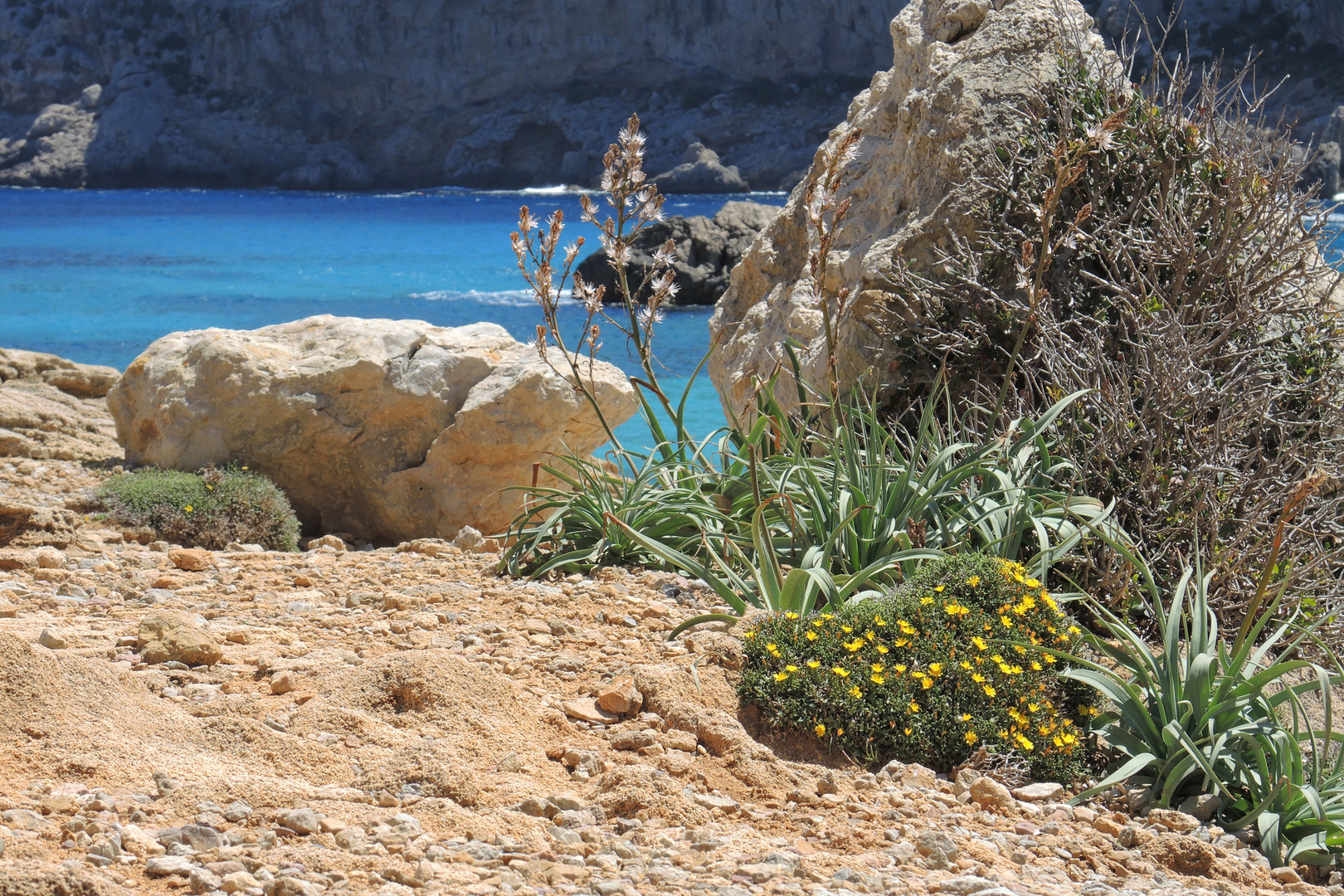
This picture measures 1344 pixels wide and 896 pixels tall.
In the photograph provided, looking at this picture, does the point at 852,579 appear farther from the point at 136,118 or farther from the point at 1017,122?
the point at 136,118

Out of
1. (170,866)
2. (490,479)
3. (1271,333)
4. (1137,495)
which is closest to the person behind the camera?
(170,866)

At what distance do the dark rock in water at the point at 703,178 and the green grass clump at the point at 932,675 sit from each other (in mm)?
66039

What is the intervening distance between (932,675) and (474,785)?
1.36 meters

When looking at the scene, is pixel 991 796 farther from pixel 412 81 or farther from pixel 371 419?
pixel 412 81

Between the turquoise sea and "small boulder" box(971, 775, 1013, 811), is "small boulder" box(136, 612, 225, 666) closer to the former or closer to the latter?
"small boulder" box(971, 775, 1013, 811)

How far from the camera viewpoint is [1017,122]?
536cm

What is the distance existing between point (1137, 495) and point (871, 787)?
210 cm

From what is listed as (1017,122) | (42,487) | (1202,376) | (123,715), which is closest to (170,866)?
(123,715)

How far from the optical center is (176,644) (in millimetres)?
3322

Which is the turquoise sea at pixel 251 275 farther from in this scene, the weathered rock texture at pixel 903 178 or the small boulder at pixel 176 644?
the small boulder at pixel 176 644

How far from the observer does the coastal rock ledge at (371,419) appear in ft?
23.7

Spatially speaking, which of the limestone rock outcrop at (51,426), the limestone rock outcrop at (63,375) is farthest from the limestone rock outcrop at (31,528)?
the limestone rock outcrop at (63,375)

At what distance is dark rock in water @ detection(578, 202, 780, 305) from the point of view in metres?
22.1

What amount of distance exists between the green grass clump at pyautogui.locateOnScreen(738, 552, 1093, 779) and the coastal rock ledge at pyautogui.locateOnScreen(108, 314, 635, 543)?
3991 millimetres
